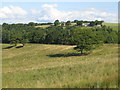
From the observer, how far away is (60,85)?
6.49m

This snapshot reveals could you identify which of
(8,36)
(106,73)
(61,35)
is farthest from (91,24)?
(106,73)

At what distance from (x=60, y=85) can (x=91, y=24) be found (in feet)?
588

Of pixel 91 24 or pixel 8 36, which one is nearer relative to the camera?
pixel 8 36

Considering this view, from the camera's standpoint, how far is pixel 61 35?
11631 cm

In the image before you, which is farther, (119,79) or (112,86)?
(119,79)

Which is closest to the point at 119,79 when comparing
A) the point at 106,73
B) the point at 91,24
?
the point at 106,73

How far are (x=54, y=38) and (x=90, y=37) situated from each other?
65.4m

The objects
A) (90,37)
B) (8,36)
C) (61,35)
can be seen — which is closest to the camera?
(90,37)

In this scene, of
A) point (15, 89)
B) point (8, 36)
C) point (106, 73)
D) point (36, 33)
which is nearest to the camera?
point (15, 89)

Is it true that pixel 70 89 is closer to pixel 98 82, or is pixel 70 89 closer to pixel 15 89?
pixel 98 82

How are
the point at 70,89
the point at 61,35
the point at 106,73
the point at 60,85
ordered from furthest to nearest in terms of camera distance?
the point at 61,35 → the point at 106,73 → the point at 60,85 → the point at 70,89

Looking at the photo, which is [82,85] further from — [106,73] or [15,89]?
[15,89]

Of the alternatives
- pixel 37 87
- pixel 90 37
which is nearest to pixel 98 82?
pixel 37 87

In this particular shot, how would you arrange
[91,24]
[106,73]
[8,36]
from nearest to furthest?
1. [106,73]
2. [8,36]
3. [91,24]
